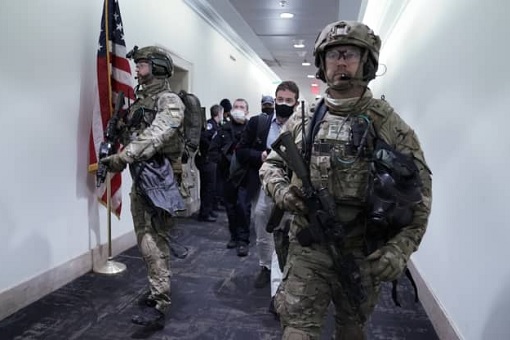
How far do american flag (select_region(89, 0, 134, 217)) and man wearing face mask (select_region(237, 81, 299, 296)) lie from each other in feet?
3.16

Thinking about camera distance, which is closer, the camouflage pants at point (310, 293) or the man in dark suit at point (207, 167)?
the camouflage pants at point (310, 293)

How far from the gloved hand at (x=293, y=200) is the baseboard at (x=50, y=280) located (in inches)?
71.6

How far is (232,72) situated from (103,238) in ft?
15.8

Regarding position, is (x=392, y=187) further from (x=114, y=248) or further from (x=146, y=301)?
(x=114, y=248)

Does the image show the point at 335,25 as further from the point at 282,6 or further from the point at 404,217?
the point at 282,6

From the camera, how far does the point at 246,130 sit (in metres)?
2.93

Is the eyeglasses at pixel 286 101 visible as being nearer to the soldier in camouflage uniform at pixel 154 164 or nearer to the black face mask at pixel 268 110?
the soldier in camouflage uniform at pixel 154 164

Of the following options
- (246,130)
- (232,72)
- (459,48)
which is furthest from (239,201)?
(232,72)

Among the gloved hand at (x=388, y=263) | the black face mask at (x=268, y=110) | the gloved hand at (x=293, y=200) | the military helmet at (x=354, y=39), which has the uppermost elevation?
the military helmet at (x=354, y=39)

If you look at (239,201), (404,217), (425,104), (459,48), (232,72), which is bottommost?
(239,201)

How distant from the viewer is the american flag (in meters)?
3.08

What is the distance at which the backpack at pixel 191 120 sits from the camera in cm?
256

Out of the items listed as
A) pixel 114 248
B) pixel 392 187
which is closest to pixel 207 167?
pixel 114 248

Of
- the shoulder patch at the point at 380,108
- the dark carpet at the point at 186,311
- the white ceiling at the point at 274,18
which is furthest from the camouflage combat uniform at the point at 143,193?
the white ceiling at the point at 274,18
